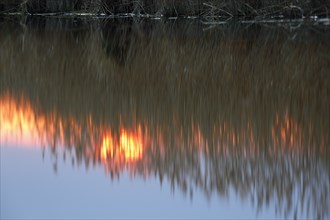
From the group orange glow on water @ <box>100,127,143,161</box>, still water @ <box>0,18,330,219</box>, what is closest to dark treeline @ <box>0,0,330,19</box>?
still water @ <box>0,18,330,219</box>

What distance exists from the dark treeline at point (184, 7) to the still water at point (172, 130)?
9.34ft

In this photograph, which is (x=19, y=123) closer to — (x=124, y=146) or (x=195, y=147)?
(x=124, y=146)

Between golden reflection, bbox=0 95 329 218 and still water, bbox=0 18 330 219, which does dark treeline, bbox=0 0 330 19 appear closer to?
still water, bbox=0 18 330 219

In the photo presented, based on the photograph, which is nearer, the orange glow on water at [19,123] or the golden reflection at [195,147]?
the golden reflection at [195,147]

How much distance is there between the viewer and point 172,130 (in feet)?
16.6

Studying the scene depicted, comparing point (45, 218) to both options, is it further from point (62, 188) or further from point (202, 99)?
point (202, 99)

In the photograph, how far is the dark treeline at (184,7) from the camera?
39.7 feet

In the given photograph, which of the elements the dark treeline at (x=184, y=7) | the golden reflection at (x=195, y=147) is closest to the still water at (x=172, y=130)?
the golden reflection at (x=195, y=147)

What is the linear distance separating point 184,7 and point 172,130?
9.20 meters

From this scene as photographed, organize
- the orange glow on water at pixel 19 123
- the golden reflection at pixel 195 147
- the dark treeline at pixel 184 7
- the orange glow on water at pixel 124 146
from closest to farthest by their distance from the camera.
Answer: the golden reflection at pixel 195 147, the orange glow on water at pixel 124 146, the orange glow on water at pixel 19 123, the dark treeline at pixel 184 7

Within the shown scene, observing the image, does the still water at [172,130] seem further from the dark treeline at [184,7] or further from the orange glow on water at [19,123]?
the dark treeline at [184,7]

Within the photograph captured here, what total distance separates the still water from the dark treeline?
9.34ft

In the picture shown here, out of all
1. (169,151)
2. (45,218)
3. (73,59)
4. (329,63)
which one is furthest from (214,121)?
(73,59)

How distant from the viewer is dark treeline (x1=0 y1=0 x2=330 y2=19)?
12.1 m
